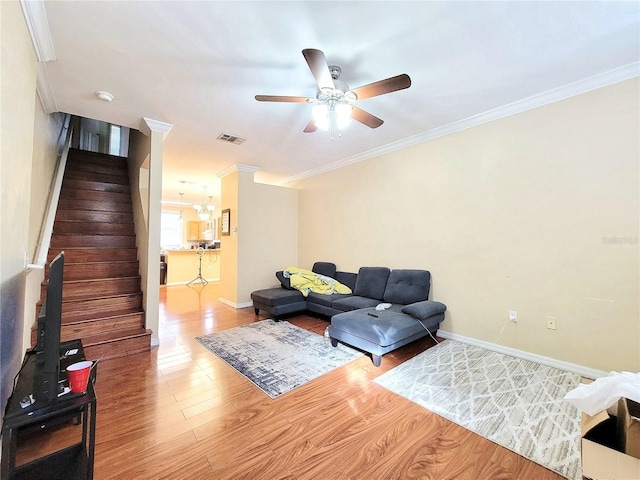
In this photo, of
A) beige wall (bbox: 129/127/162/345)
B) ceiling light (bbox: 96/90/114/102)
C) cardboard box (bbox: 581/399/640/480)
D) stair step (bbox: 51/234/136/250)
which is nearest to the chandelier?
stair step (bbox: 51/234/136/250)

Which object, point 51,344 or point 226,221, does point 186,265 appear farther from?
point 51,344

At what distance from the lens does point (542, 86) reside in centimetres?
254

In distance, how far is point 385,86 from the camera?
1.95 m

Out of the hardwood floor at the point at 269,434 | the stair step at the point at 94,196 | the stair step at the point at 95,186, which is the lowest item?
the hardwood floor at the point at 269,434

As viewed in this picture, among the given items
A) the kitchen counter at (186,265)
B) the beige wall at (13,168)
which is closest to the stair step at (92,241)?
the beige wall at (13,168)

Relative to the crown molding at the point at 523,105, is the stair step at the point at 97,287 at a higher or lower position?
lower

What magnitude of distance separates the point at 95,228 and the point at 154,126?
197cm

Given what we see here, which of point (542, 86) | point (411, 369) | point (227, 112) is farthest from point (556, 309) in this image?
point (227, 112)

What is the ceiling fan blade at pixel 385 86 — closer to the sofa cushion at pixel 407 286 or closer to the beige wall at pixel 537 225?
the beige wall at pixel 537 225

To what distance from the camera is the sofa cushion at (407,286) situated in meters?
3.49

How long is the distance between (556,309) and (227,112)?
3.98 m

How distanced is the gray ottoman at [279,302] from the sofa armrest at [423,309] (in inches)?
71.0

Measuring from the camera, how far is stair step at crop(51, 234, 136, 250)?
3607 millimetres

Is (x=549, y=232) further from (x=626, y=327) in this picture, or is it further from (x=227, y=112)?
(x=227, y=112)
